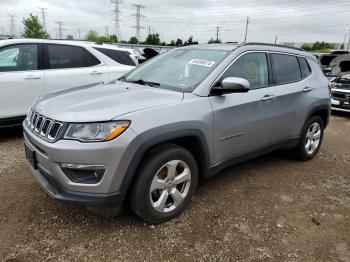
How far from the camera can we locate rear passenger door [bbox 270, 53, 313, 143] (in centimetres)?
414

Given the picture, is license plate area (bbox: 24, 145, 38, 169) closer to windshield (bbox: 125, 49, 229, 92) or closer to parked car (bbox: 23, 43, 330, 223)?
parked car (bbox: 23, 43, 330, 223)

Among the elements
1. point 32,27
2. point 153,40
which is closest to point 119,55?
point 32,27

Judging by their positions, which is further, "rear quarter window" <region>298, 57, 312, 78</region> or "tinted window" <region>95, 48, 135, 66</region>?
"tinted window" <region>95, 48, 135, 66</region>

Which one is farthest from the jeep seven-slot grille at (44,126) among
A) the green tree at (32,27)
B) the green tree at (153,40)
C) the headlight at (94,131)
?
the green tree at (153,40)

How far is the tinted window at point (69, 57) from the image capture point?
5.76 meters

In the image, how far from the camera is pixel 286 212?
11.4 feet

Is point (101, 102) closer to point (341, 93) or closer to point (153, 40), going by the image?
point (341, 93)

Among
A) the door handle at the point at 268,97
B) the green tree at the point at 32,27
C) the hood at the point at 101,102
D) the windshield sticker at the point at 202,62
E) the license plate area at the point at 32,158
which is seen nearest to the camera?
the hood at the point at 101,102

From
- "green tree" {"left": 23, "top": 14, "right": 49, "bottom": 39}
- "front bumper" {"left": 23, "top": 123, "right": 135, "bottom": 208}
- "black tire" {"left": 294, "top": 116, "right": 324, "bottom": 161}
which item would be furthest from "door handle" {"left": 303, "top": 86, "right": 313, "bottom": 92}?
"green tree" {"left": 23, "top": 14, "right": 49, "bottom": 39}

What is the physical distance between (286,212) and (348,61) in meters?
8.85

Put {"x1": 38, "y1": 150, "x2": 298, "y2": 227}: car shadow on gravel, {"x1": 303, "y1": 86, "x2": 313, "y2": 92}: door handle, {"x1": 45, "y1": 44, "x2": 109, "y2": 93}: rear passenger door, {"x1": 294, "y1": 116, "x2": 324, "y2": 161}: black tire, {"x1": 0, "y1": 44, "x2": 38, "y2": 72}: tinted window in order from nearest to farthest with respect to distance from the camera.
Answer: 1. {"x1": 38, "y1": 150, "x2": 298, "y2": 227}: car shadow on gravel
2. {"x1": 303, "y1": 86, "x2": 313, "y2": 92}: door handle
3. {"x1": 294, "y1": 116, "x2": 324, "y2": 161}: black tire
4. {"x1": 0, "y1": 44, "x2": 38, "y2": 72}: tinted window
5. {"x1": 45, "y1": 44, "x2": 109, "y2": 93}: rear passenger door

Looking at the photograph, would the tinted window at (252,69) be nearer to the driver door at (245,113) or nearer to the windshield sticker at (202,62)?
the driver door at (245,113)

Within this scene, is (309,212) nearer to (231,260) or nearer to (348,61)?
(231,260)

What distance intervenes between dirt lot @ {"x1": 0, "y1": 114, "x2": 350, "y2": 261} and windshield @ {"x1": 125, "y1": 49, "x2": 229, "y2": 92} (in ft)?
4.26
